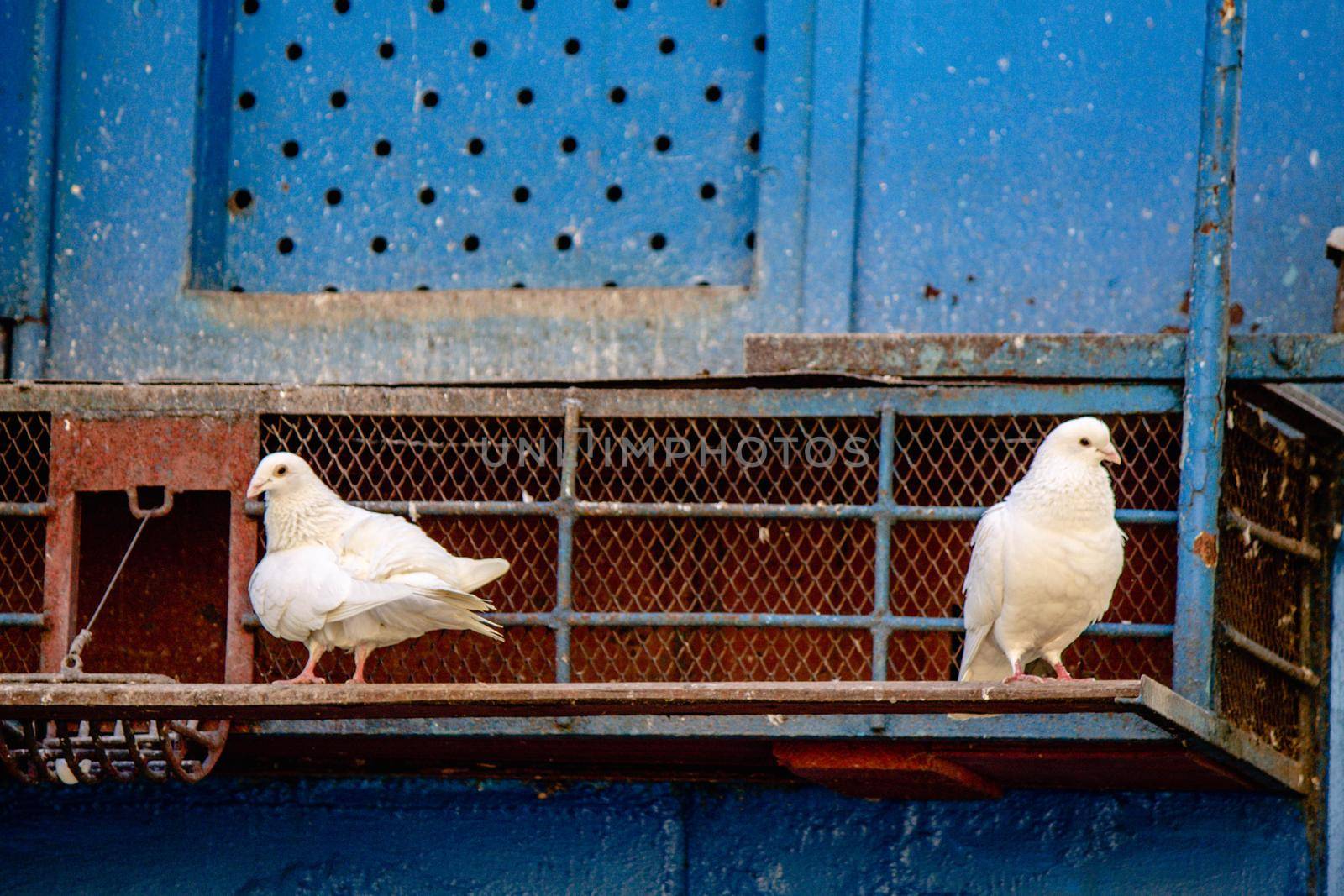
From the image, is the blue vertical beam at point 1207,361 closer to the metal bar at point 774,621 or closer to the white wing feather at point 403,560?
the metal bar at point 774,621

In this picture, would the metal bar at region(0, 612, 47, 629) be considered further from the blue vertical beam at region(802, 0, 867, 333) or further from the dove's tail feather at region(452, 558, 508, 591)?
the blue vertical beam at region(802, 0, 867, 333)

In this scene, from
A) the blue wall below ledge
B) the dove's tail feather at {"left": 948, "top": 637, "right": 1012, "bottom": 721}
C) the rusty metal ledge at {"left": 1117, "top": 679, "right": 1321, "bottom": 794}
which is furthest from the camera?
the blue wall below ledge

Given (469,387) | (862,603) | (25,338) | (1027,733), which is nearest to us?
(1027,733)

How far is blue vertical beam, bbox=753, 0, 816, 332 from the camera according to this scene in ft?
22.0

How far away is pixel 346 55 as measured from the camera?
7.22 metres

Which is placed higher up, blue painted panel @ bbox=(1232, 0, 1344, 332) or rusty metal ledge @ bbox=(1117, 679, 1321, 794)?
blue painted panel @ bbox=(1232, 0, 1344, 332)

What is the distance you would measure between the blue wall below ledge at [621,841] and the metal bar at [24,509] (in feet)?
4.02

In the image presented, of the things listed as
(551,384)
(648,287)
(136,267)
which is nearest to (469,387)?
(551,384)

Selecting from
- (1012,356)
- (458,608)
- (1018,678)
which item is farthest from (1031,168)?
(458,608)

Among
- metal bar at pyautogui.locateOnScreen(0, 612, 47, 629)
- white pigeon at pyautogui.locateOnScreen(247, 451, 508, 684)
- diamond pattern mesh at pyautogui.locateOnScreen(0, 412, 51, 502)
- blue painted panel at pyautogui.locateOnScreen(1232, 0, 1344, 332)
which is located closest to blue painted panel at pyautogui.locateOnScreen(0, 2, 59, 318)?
diamond pattern mesh at pyautogui.locateOnScreen(0, 412, 51, 502)

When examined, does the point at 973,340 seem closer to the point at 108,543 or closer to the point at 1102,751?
the point at 1102,751

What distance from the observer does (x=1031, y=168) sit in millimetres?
6672

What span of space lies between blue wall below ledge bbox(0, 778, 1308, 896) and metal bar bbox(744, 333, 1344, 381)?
1490mm

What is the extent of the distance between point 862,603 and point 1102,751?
3.79 feet
